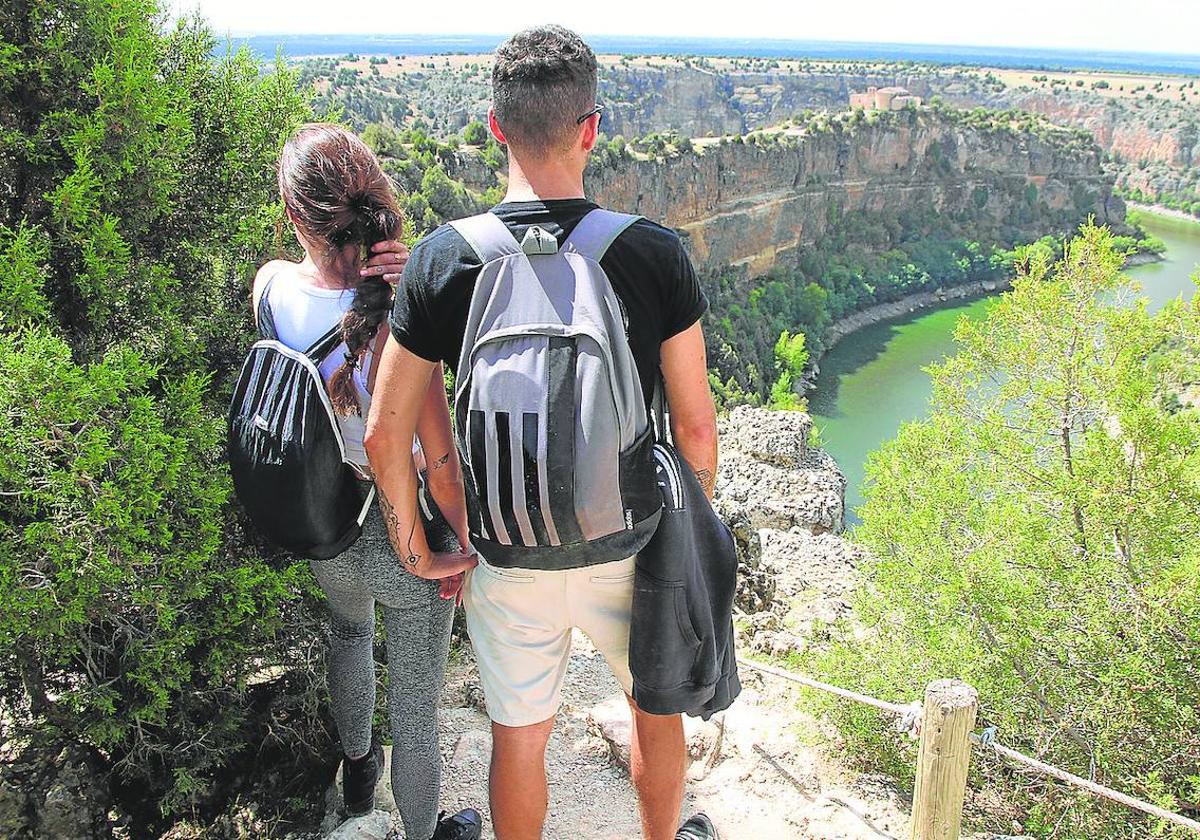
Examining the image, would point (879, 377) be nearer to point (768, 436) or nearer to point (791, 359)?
point (791, 359)

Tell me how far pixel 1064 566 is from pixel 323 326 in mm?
3098

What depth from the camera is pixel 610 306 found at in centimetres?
134

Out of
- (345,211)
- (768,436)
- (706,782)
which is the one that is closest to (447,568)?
(345,211)

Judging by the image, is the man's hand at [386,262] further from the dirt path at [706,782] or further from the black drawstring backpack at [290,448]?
the dirt path at [706,782]

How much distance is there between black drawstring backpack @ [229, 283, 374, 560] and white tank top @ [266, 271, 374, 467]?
0.01m

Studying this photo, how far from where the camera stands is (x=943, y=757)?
211 centimetres

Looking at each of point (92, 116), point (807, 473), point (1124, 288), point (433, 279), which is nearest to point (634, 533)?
point (433, 279)

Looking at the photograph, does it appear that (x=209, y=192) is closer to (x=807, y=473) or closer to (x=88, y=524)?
(x=88, y=524)

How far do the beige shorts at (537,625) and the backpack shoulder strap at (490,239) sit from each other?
Result: 530mm

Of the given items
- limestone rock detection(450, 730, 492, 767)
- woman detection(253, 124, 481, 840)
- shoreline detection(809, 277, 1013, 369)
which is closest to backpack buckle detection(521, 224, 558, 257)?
woman detection(253, 124, 481, 840)

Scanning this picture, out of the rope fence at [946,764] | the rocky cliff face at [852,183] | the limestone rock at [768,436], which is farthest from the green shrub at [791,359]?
the rope fence at [946,764]

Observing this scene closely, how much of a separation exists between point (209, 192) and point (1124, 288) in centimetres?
419

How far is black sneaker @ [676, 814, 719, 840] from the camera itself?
198 centimetres

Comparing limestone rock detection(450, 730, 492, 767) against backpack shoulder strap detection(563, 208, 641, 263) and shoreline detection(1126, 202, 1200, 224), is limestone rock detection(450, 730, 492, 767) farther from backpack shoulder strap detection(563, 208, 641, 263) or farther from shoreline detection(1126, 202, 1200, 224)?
shoreline detection(1126, 202, 1200, 224)
